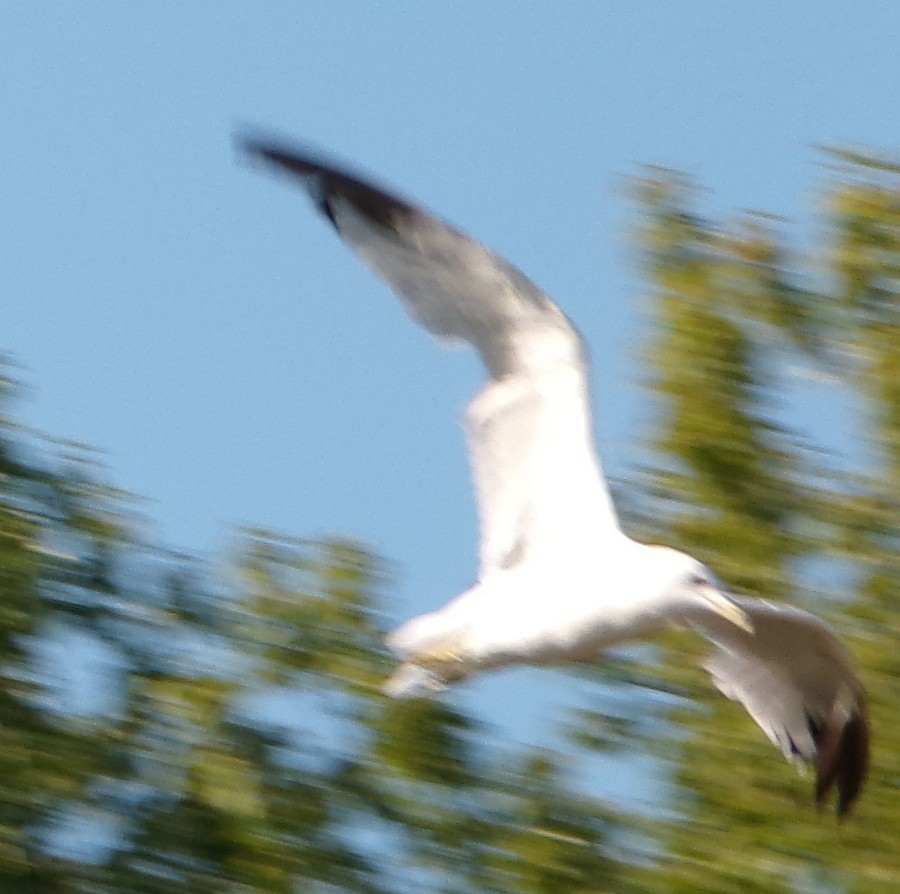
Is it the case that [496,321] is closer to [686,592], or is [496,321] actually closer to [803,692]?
[686,592]

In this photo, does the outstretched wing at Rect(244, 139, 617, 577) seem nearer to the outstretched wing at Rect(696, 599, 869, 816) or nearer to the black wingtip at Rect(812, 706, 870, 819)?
the outstretched wing at Rect(696, 599, 869, 816)

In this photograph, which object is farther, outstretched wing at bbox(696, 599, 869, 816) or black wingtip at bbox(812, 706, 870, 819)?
black wingtip at bbox(812, 706, 870, 819)

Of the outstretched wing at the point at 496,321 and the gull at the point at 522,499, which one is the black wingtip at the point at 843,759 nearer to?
the gull at the point at 522,499

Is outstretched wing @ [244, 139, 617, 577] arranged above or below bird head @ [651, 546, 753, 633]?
above

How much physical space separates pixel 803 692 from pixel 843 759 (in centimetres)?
29

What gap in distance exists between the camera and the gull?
8.52 meters

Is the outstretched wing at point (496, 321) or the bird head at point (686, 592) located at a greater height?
the outstretched wing at point (496, 321)

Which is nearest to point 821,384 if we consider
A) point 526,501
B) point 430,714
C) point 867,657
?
point 867,657

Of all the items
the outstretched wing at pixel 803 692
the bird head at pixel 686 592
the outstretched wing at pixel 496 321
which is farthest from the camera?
the outstretched wing at pixel 803 692

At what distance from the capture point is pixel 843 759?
9.37 metres

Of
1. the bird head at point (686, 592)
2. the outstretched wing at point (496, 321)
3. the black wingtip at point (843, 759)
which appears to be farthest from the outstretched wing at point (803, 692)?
the outstretched wing at point (496, 321)

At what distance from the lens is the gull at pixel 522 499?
27.9ft

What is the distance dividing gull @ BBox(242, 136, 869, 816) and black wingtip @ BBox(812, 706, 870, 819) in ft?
0.96

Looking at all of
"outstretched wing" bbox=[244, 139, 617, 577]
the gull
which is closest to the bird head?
the gull
